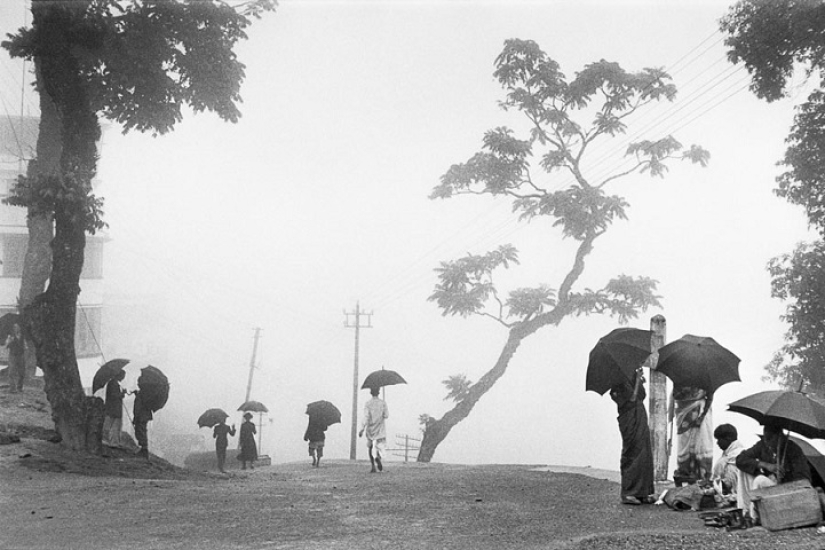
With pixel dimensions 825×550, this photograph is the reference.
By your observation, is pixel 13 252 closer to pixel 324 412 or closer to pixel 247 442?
pixel 247 442

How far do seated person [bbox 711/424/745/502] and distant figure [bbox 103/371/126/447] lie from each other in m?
11.0

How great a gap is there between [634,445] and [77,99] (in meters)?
10.8

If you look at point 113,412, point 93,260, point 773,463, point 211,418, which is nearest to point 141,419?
point 113,412

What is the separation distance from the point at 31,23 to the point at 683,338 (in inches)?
442

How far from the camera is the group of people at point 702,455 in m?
7.73

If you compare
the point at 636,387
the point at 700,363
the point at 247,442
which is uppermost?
the point at 700,363

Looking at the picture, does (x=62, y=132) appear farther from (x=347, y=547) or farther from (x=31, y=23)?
(x=347, y=547)

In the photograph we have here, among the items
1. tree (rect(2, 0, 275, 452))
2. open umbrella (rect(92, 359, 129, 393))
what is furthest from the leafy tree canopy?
open umbrella (rect(92, 359, 129, 393))

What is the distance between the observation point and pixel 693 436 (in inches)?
407

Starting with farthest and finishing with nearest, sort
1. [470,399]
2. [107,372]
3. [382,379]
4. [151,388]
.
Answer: [470,399] → [382,379] → [151,388] → [107,372]

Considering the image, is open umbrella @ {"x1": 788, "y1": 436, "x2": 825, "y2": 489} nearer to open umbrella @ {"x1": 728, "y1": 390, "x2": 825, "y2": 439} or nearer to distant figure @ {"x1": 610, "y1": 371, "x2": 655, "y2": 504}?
open umbrella @ {"x1": 728, "y1": 390, "x2": 825, "y2": 439}

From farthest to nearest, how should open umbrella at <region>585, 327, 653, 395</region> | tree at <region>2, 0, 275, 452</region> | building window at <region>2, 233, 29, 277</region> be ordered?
building window at <region>2, 233, 29, 277</region> < tree at <region>2, 0, 275, 452</region> < open umbrella at <region>585, 327, 653, 395</region>

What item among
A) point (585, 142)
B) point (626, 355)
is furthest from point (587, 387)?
point (585, 142)

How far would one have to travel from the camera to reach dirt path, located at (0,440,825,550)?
286 inches
